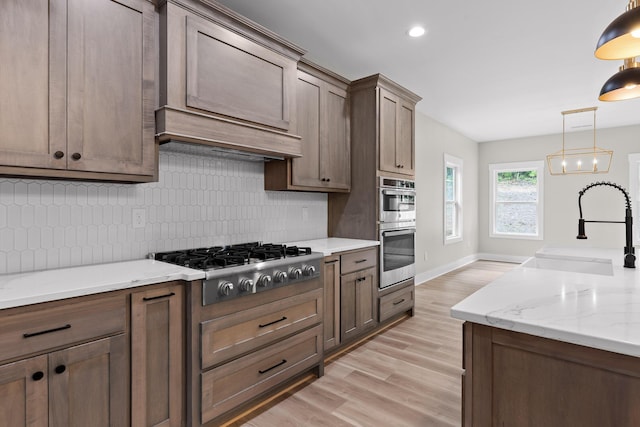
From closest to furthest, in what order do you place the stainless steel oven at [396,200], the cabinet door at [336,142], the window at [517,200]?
the cabinet door at [336,142] → the stainless steel oven at [396,200] → the window at [517,200]

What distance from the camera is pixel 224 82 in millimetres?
2236

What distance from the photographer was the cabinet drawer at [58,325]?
1285mm

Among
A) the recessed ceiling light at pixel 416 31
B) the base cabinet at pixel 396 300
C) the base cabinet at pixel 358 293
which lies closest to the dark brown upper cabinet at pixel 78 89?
the base cabinet at pixel 358 293

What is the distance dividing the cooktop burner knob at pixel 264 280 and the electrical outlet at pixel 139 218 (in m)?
0.90

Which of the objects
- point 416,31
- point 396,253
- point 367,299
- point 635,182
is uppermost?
point 416,31

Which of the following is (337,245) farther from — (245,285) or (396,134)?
(396,134)

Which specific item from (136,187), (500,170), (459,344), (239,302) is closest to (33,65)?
(136,187)

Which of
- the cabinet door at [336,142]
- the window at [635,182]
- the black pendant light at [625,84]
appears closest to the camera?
the black pendant light at [625,84]

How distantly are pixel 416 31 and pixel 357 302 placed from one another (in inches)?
94.8

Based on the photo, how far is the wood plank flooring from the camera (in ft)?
6.75

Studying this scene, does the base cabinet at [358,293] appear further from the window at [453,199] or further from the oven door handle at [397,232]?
the window at [453,199]

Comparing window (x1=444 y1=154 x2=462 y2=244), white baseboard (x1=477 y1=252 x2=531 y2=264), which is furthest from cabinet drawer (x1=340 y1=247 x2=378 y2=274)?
white baseboard (x1=477 y1=252 x2=531 y2=264)

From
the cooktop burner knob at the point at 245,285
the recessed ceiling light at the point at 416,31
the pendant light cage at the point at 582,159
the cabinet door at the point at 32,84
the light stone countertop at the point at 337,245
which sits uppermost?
the recessed ceiling light at the point at 416,31

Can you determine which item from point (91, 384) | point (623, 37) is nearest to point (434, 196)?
point (623, 37)
